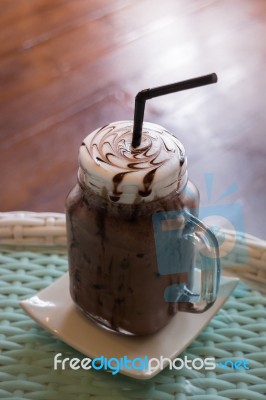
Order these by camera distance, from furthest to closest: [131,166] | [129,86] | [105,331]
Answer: [129,86] < [105,331] < [131,166]

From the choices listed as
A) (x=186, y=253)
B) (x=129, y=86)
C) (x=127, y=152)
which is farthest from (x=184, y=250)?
(x=129, y=86)

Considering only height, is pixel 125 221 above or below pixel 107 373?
above

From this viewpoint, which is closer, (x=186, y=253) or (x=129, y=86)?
(x=186, y=253)

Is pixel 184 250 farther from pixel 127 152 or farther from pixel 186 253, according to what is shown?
pixel 127 152

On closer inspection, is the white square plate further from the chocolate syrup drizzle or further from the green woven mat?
the chocolate syrup drizzle

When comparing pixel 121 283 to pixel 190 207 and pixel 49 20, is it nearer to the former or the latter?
pixel 190 207

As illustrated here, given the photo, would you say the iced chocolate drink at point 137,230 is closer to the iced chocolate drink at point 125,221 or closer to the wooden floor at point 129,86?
the iced chocolate drink at point 125,221

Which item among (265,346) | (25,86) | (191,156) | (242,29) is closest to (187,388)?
(265,346)

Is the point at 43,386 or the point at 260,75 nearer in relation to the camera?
the point at 43,386
